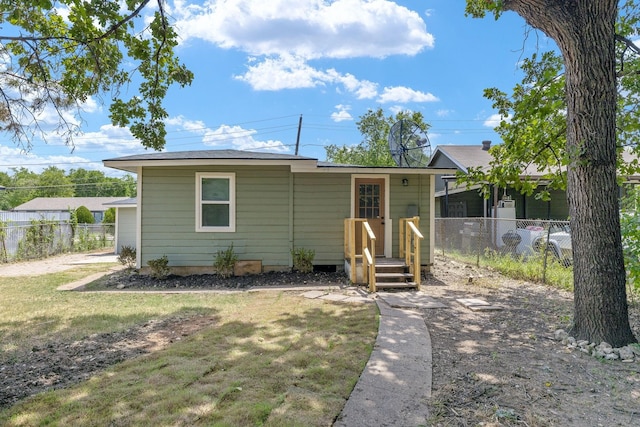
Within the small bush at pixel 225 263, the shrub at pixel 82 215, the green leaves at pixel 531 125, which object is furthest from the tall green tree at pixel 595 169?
the shrub at pixel 82 215

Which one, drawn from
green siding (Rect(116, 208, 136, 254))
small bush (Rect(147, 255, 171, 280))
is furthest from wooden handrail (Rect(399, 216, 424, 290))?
green siding (Rect(116, 208, 136, 254))

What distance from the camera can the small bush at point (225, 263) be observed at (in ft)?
25.7

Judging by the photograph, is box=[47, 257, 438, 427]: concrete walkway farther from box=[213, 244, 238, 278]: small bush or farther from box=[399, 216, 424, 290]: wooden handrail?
box=[213, 244, 238, 278]: small bush

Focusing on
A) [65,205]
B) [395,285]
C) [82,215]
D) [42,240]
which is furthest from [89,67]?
[65,205]

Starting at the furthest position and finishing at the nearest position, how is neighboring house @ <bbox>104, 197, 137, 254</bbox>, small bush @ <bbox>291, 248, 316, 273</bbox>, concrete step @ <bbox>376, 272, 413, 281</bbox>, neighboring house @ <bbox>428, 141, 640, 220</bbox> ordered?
neighboring house @ <bbox>104, 197, 137, 254</bbox>, neighboring house @ <bbox>428, 141, 640, 220</bbox>, small bush @ <bbox>291, 248, 316, 273</bbox>, concrete step @ <bbox>376, 272, 413, 281</bbox>

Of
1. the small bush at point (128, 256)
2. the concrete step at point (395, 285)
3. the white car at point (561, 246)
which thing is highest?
the white car at point (561, 246)

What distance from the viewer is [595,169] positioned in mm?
3773

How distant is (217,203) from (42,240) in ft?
28.6

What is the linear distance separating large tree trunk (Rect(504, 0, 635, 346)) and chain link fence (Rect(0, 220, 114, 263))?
14280 millimetres

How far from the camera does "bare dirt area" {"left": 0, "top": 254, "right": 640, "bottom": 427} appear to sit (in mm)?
2451

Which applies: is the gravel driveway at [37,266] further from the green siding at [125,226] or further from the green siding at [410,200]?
the green siding at [410,200]

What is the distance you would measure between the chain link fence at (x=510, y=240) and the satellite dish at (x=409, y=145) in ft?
7.11

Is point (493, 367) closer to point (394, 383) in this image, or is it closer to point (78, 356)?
point (394, 383)

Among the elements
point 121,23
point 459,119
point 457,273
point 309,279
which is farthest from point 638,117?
point 459,119
